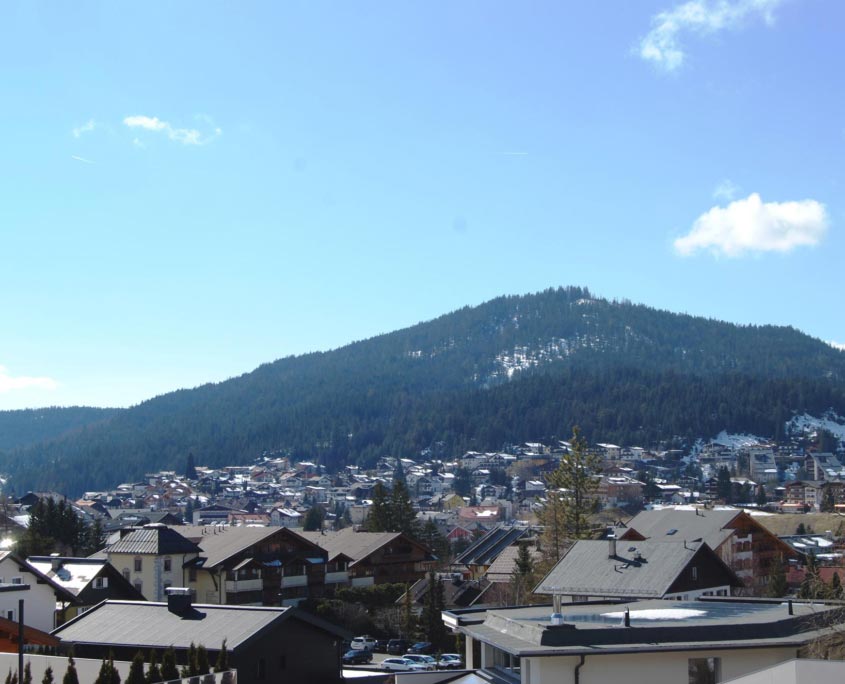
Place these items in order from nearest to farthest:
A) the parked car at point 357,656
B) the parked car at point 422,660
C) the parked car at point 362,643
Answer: the parked car at point 422,660 < the parked car at point 357,656 < the parked car at point 362,643

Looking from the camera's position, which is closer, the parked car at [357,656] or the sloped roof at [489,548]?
the parked car at [357,656]

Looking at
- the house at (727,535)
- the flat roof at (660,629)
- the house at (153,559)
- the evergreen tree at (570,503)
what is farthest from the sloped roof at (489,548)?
the flat roof at (660,629)

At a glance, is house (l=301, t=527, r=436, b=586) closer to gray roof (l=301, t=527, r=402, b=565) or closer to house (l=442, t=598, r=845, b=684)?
gray roof (l=301, t=527, r=402, b=565)

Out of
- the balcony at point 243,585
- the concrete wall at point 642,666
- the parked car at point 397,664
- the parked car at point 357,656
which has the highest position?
the concrete wall at point 642,666

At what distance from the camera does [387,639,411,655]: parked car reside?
48.0 meters

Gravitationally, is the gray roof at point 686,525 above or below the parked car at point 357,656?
above

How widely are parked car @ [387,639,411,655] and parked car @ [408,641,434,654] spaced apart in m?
0.52

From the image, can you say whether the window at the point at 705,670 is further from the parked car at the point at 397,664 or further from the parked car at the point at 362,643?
the parked car at the point at 362,643

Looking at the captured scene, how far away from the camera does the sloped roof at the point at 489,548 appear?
82000mm

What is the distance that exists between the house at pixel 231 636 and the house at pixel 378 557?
36.8m

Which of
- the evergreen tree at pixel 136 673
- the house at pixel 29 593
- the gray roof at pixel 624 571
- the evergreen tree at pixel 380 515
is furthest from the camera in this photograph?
the evergreen tree at pixel 380 515

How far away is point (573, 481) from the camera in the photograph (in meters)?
59.9

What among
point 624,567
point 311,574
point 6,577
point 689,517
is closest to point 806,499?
point 689,517

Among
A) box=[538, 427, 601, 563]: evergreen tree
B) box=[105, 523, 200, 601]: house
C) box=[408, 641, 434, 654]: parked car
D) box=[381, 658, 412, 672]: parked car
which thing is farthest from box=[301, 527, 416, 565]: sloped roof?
box=[381, 658, 412, 672]: parked car
